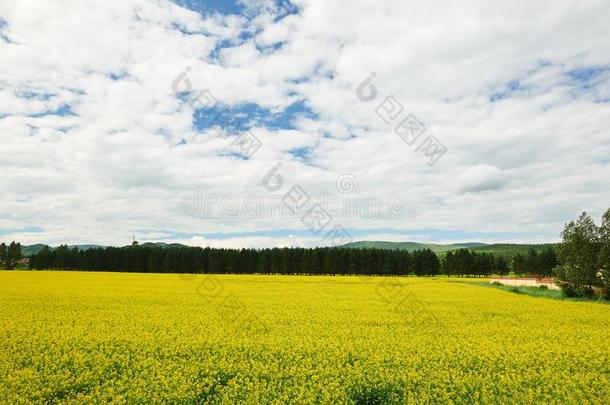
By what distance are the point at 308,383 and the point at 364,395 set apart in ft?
5.48

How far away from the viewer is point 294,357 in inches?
585

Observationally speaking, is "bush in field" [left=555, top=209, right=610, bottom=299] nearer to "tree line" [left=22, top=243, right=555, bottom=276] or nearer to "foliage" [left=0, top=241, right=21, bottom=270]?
"tree line" [left=22, top=243, right=555, bottom=276]

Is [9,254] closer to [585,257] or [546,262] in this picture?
[585,257]

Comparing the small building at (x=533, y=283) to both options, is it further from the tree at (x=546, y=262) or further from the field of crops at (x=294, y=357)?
the tree at (x=546, y=262)

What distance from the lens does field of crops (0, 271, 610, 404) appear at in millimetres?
11594

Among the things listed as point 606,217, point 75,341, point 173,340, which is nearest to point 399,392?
point 173,340

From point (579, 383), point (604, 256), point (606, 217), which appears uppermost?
point (606, 217)

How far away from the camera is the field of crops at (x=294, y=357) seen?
1159 centimetres

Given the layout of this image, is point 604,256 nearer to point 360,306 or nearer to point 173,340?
point 360,306

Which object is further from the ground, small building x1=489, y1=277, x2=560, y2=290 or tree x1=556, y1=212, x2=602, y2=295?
tree x1=556, y1=212, x2=602, y2=295

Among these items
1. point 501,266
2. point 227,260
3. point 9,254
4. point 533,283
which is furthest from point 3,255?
point 501,266

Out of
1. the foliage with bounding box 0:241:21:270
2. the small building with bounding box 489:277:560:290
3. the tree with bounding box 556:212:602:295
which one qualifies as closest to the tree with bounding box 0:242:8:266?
the foliage with bounding box 0:241:21:270

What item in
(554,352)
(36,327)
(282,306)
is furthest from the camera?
(282,306)

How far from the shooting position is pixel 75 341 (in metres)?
16.3
